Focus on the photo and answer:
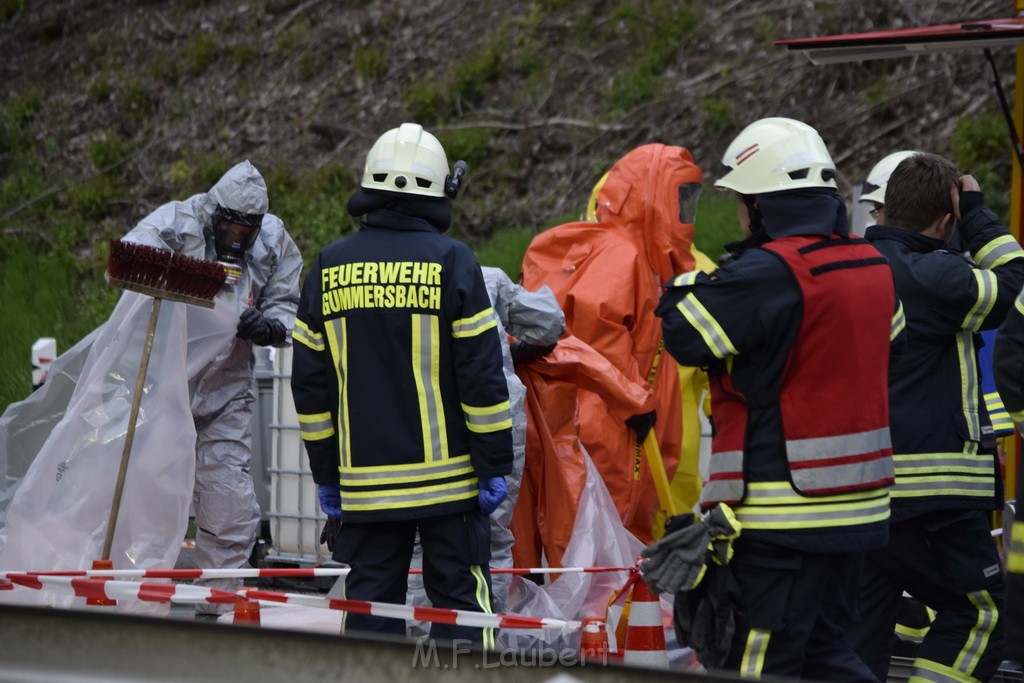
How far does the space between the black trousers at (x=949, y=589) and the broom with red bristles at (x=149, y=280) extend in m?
2.91

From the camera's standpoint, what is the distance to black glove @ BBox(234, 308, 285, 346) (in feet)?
19.3

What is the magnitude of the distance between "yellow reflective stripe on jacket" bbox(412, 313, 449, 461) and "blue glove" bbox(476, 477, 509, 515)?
168mm

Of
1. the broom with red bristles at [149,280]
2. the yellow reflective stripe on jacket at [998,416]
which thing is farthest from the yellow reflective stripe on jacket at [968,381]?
the broom with red bristles at [149,280]

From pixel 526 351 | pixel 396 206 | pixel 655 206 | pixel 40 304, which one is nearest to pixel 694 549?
pixel 396 206

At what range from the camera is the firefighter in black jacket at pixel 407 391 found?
13.4ft

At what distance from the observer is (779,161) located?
349 centimetres

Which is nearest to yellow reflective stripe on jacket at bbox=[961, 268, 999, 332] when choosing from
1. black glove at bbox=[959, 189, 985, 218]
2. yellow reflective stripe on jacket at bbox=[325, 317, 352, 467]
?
black glove at bbox=[959, 189, 985, 218]

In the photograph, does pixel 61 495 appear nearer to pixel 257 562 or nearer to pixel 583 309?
pixel 257 562

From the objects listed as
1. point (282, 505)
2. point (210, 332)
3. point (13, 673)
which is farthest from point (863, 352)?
point (282, 505)

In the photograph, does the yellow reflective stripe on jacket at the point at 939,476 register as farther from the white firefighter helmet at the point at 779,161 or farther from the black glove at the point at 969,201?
the white firefighter helmet at the point at 779,161

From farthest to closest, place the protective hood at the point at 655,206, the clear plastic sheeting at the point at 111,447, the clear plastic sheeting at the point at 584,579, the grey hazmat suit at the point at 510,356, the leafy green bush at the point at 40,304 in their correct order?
the leafy green bush at the point at 40,304 < the protective hood at the point at 655,206 < the clear plastic sheeting at the point at 111,447 < the clear plastic sheeting at the point at 584,579 < the grey hazmat suit at the point at 510,356

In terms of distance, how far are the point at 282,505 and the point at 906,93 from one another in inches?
261

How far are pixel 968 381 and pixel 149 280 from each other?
126 inches

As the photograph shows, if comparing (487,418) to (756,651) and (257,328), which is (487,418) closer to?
(756,651)
